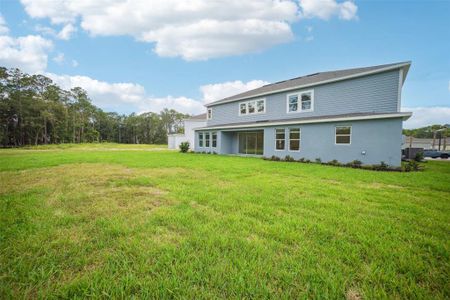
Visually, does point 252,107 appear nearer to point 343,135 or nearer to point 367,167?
point 343,135

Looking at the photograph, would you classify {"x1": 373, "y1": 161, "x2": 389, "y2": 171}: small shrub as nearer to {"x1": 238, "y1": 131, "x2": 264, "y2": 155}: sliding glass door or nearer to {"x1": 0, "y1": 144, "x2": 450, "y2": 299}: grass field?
{"x1": 0, "y1": 144, "x2": 450, "y2": 299}: grass field

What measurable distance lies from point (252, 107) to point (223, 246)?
16.0 meters

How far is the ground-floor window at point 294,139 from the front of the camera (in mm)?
12961

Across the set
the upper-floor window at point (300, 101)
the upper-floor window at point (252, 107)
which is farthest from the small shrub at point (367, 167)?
the upper-floor window at point (252, 107)

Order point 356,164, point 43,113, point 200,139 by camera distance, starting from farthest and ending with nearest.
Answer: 1. point 43,113
2. point 200,139
3. point 356,164

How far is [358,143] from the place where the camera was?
34.3 ft

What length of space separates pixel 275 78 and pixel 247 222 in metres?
24.0

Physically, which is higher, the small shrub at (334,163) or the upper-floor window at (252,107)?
the upper-floor window at (252,107)

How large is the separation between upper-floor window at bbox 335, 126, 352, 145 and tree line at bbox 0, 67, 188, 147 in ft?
176

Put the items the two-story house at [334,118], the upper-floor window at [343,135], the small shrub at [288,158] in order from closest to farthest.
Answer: the two-story house at [334,118]
the upper-floor window at [343,135]
the small shrub at [288,158]

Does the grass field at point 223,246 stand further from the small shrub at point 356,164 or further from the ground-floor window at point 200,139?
the ground-floor window at point 200,139

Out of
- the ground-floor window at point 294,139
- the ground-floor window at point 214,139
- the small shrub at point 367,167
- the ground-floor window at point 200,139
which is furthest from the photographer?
the ground-floor window at point 200,139

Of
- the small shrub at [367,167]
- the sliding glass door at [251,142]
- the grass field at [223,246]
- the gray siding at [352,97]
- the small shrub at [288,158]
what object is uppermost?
the gray siding at [352,97]

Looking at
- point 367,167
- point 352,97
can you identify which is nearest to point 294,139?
point 352,97
